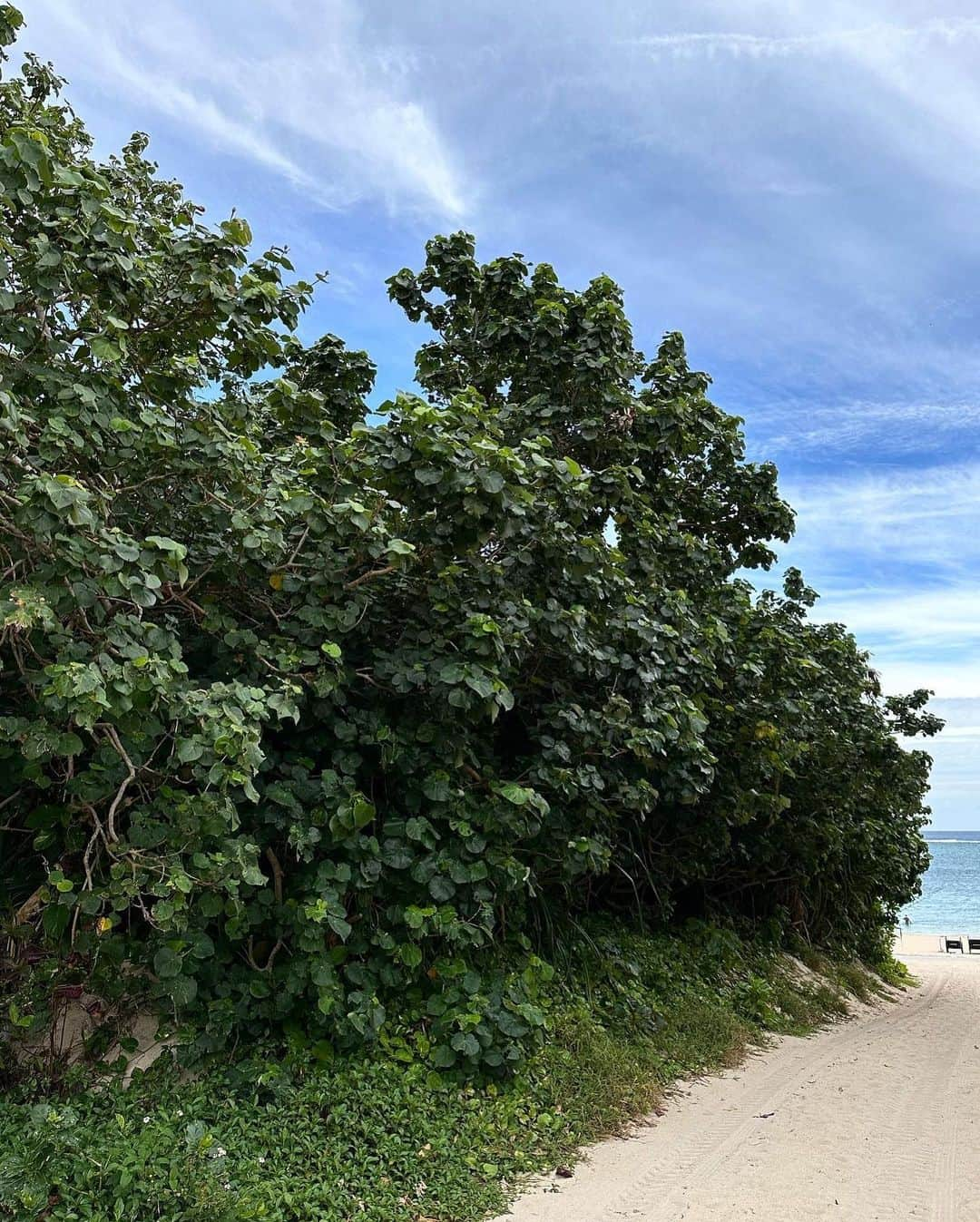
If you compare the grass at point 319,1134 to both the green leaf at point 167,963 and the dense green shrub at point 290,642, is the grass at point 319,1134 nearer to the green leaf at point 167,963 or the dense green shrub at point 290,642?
the dense green shrub at point 290,642

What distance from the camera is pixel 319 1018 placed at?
471cm

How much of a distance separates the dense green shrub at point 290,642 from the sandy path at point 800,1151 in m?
0.95

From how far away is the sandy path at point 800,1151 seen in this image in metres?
4.13

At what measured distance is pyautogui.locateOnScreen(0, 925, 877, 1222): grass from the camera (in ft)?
11.5

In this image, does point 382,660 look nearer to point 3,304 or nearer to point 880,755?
point 3,304

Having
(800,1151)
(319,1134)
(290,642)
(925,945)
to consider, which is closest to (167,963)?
(319,1134)

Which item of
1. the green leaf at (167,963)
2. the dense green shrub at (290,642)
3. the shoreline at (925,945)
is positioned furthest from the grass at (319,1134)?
the shoreline at (925,945)

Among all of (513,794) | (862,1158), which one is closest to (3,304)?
(513,794)

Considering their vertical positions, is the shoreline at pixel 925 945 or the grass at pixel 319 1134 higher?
the grass at pixel 319 1134

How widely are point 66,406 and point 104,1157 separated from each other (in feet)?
10.0

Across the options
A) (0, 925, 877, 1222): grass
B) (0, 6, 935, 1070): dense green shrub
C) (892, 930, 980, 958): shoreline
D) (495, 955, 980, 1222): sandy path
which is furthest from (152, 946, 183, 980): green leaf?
(892, 930, 980, 958): shoreline

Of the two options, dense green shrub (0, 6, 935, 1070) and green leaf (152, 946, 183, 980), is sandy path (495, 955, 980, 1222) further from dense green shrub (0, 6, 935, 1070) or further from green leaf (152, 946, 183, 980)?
green leaf (152, 946, 183, 980)

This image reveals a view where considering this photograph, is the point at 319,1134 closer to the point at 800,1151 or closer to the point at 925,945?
the point at 800,1151

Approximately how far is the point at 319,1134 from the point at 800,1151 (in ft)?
8.40
